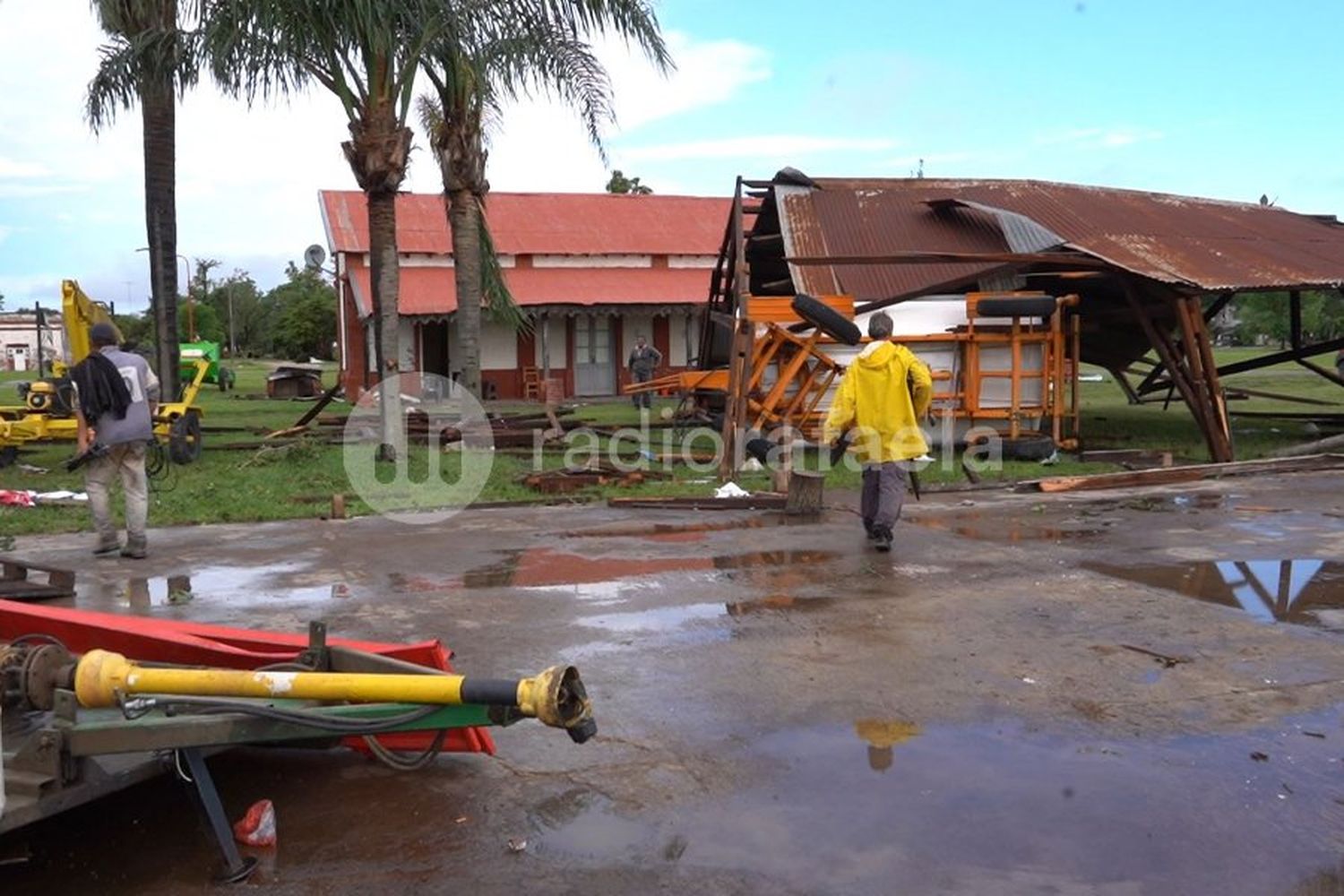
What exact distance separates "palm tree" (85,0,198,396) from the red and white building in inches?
407

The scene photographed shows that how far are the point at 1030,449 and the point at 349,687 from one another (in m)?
12.8

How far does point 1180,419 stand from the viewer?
21266 millimetres

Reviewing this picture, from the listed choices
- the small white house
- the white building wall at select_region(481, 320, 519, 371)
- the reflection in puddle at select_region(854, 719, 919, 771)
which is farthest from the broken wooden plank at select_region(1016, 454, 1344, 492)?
the small white house

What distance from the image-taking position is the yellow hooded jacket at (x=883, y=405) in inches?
350

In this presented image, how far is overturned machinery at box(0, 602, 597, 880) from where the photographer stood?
351 cm

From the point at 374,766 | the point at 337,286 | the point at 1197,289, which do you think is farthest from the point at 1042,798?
the point at 337,286

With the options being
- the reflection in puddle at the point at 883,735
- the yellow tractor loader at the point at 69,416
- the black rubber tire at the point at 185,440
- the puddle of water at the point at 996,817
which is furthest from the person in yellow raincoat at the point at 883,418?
the black rubber tire at the point at 185,440

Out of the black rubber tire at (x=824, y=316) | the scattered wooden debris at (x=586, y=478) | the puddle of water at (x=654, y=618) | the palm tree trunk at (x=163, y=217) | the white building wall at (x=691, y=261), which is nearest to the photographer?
the puddle of water at (x=654, y=618)

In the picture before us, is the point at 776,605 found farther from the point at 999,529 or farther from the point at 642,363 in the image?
the point at 642,363

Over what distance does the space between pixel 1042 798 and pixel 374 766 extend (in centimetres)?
248

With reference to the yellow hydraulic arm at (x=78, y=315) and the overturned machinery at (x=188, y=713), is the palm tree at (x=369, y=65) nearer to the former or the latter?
the yellow hydraulic arm at (x=78, y=315)

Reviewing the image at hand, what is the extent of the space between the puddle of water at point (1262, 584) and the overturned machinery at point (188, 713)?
16.1 ft

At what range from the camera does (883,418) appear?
29.4ft

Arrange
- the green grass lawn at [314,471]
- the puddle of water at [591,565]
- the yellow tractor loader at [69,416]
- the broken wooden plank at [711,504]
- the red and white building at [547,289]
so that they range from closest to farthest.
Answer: the puddle of water at [591,565], the green grass lawn at [314,471], the broken wooden plank at [711,504], the yellow tractor loader at [69,416], the red and white building at [547,289]
